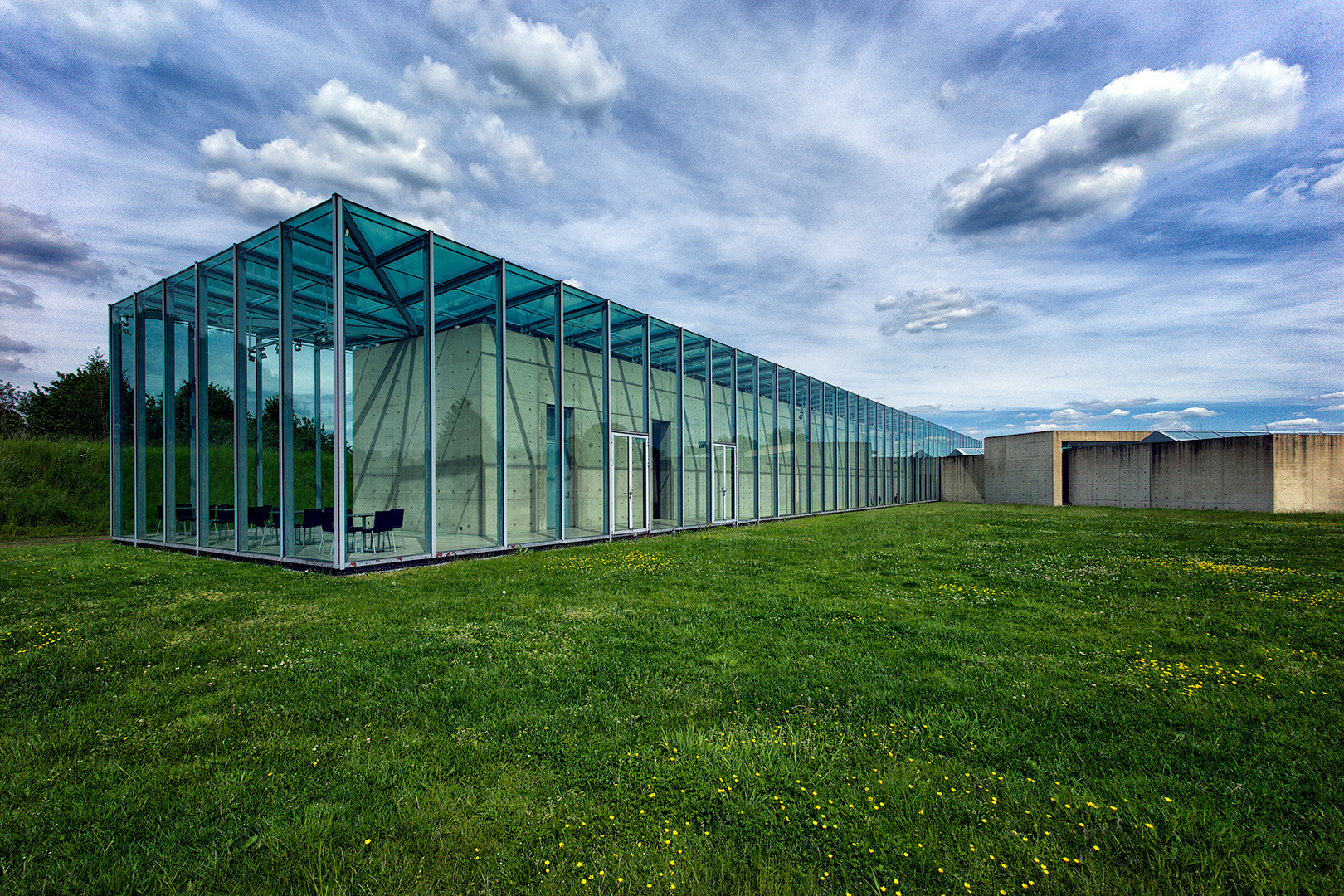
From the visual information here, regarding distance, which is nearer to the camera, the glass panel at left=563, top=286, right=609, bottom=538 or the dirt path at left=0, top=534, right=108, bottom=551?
the glass panel at left=563, top=286, right=609, bottom=538

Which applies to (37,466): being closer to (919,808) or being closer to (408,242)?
(408,242)

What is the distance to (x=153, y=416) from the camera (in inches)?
631

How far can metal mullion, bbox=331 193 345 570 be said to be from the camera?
10.7 metres

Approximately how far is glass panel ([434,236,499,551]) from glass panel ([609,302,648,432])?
385 centimetres

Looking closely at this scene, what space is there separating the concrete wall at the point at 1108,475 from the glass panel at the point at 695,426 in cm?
3414

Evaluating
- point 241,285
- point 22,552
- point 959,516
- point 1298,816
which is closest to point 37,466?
point 22,552

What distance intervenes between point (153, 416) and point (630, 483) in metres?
13.2

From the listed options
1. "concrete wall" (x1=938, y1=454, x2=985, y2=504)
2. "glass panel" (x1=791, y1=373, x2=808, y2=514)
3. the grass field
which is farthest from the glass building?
"concrete wall" (x1=938, y1=454, x2=985, y2=504)

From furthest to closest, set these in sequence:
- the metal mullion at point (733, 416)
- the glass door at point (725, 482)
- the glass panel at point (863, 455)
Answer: the glass panel at point (863, 455), the metal mullion at point (733, 416), the glass door at point (725, 482)

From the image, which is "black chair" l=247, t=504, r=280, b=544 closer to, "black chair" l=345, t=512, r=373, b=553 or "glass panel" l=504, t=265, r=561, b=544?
"black chair" l=345, t=512, r=373, b=553

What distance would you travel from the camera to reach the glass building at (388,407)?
470 inches

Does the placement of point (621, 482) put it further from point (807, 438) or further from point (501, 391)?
point (807, 438)

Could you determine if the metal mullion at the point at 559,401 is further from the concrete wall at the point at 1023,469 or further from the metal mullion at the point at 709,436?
the concrete wall at the point at 1023,469

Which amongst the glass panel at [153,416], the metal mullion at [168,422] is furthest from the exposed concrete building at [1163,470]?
the glass panel at [153,416]
